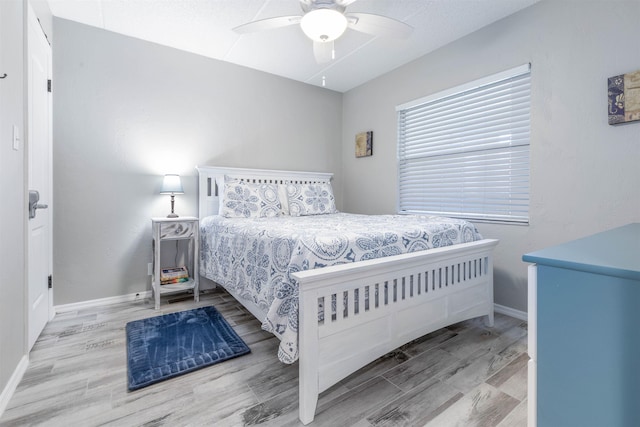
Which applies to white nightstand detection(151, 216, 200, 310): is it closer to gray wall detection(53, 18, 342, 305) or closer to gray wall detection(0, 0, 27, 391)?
gray wall detection(53, 18, 342, 305)

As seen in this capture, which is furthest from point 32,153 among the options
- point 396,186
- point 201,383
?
point 396,186

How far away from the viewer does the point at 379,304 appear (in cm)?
157

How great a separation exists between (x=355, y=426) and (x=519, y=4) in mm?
3089

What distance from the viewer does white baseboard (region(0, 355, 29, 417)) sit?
4.47 feet

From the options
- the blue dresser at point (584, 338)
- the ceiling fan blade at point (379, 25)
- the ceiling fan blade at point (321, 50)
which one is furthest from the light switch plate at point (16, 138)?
the blue dresser at point (584, 338)

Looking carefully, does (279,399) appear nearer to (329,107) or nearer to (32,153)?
(32,153)

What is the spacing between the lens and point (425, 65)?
123 inches

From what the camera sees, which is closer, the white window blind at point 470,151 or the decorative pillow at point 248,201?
the white window blind at point 470,151

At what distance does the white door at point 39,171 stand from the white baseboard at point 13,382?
0.27m

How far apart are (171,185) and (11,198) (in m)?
1.33

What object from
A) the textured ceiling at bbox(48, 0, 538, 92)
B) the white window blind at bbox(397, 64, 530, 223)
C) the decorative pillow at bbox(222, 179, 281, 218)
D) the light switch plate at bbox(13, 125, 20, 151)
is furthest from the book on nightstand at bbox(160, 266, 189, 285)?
the white window blind at bbox(397, 64, 530, 223)

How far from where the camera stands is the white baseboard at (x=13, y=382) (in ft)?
4.47

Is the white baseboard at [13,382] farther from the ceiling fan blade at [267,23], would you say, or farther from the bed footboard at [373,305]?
the ceiling fan blade at [267,23]

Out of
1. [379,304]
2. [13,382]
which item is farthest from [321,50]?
[13,382]
